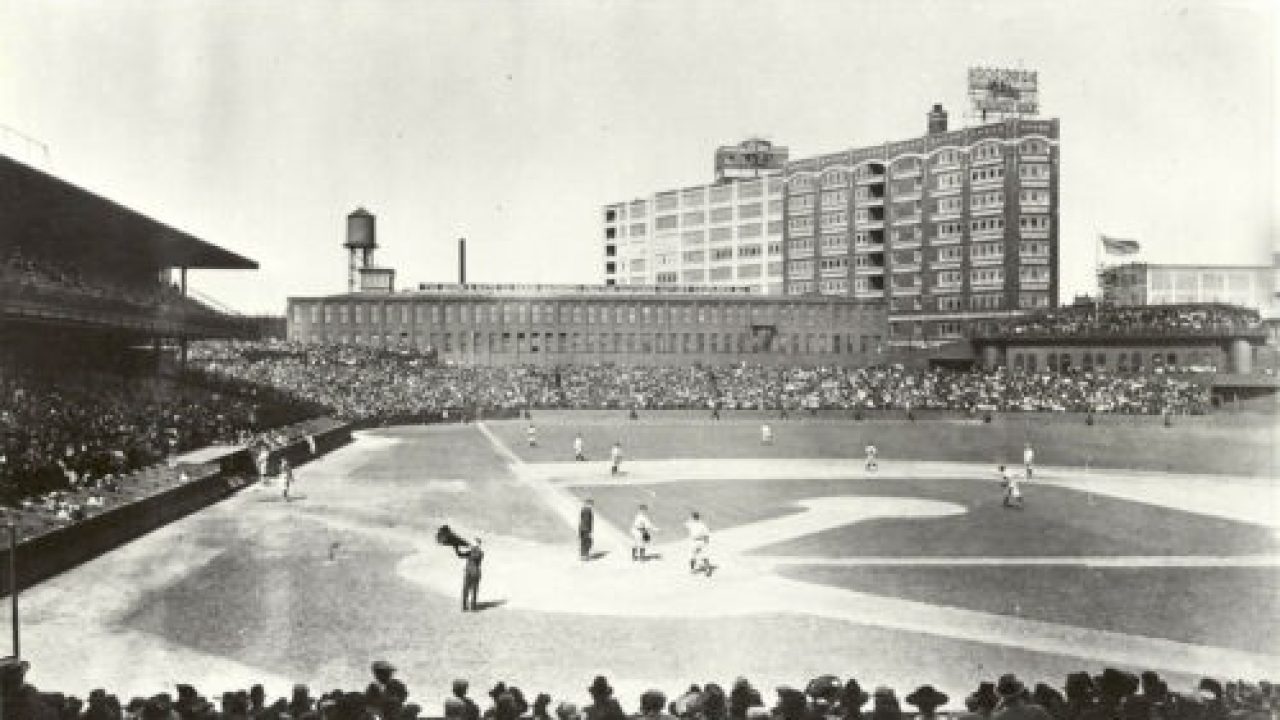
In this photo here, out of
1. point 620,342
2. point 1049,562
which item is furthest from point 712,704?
point 620,342

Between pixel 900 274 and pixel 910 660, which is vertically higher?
pixel 900 274

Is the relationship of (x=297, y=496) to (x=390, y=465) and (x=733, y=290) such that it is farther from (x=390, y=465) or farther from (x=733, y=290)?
(x=733, y=290)

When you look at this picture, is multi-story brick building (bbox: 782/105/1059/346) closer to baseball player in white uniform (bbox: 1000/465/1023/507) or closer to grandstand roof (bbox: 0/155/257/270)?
grandstand roof (bbox: 0/155/257/270)

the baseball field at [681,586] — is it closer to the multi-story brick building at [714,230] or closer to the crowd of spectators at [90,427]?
the crowd of spectators at [90,427]

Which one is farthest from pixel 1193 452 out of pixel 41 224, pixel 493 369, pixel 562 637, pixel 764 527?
pixel 493 369

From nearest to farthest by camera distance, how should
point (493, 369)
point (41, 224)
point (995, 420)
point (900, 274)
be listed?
point (41, 224) < point (995, 420) < point (493, 369) < point (900, 274)

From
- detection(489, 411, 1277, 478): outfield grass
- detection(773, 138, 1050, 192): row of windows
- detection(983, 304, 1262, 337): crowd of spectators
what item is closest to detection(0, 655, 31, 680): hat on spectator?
detection(489, 411, 1277, 478): outfield grass

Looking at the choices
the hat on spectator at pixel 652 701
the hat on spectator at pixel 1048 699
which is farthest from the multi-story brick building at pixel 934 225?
the hat on spectator at pixel 652 701
